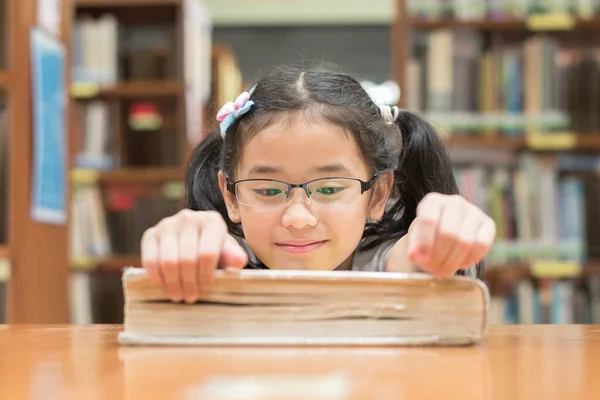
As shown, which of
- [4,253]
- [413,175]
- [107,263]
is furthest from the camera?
[107,263]

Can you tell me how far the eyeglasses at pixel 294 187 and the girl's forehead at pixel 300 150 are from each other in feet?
0.06

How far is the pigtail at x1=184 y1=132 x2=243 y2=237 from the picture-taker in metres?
1.38

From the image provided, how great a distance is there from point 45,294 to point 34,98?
2.06 feet

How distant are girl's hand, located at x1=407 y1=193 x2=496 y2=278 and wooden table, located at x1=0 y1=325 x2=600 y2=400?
73 millimetres

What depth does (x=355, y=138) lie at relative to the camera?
123cm

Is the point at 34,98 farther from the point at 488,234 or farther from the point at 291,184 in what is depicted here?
the point at 488,234

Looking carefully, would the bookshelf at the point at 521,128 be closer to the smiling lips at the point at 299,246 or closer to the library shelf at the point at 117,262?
the library shelf at the point at 117,262

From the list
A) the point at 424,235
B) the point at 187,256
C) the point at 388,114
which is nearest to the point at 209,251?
the point at 187,256

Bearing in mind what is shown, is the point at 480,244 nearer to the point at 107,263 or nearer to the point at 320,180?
the point at 320,180

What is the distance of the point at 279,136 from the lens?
1.16 m

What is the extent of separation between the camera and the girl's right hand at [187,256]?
66cm

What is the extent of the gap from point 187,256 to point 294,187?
43cm

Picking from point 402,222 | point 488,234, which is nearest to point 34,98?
point 402,222

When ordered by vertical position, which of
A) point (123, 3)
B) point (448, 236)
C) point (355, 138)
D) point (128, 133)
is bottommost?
point (448, 236)
